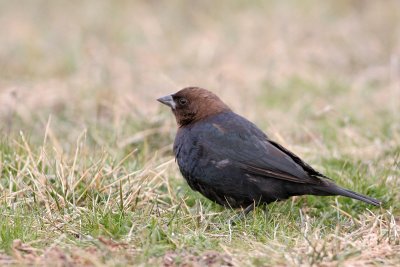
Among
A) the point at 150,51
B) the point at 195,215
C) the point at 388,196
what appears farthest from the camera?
the point at 150,51

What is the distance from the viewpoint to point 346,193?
497 cm

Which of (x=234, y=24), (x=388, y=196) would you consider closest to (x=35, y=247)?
(x=388, y=196)

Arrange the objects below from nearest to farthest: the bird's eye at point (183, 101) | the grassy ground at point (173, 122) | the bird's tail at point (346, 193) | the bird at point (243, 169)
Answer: the grassy ground at point (173, 122)
the bird's tail at point (346, 193)
the bird at point (243, 169)
the bird's eye at point (183, 101)

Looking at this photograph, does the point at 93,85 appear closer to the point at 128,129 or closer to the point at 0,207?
the point at 128,129

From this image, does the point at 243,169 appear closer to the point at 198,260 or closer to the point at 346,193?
the point at 346,193

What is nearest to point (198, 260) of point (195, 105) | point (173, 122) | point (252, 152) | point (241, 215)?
point (241, 215)

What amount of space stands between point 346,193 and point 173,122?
2.43 metres

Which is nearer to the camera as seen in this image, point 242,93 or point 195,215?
point 195,215

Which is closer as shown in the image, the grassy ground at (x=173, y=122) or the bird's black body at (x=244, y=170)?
the grassy ground at (x=173, y=122)

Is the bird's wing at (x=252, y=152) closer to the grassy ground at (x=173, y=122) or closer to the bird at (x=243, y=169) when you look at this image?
the bird at (x=243, y=169)

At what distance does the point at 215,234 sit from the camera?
4.62 meters

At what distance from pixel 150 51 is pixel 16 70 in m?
1.80

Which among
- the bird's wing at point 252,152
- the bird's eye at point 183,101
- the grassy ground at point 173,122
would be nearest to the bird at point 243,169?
the bird's wing at point 252,152

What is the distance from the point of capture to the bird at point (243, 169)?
16.7 feet
